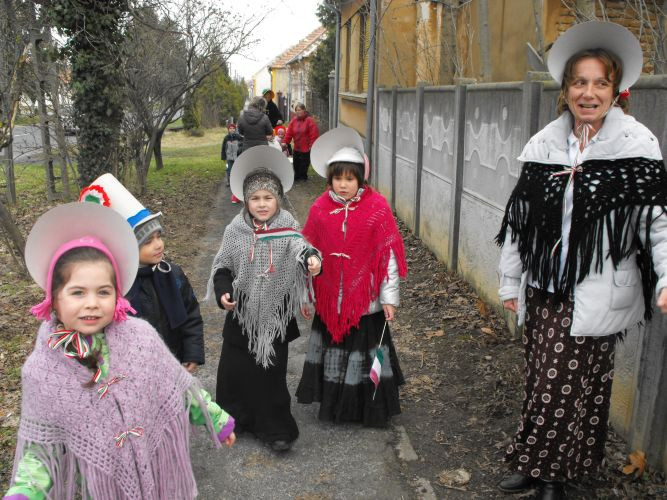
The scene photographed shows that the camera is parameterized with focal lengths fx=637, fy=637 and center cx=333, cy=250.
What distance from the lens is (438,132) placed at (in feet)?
25.0

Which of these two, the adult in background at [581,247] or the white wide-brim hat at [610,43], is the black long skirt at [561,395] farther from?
the white wide-brim hat at [610,43]

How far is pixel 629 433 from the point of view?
346 cm

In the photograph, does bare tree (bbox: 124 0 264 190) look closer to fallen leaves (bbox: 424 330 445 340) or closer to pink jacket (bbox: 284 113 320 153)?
pink jacket (bbox: 284 113 320 153)

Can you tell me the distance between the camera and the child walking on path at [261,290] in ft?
11.9

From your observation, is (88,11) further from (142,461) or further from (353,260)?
(142,461)

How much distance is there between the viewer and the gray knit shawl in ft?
12.0

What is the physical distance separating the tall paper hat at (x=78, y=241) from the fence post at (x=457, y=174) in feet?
16.4

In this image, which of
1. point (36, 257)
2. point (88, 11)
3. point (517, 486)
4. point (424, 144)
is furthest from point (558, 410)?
point (88, 11)

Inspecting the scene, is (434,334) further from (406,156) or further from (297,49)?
(297,49)

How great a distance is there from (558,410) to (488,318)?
8.91ft

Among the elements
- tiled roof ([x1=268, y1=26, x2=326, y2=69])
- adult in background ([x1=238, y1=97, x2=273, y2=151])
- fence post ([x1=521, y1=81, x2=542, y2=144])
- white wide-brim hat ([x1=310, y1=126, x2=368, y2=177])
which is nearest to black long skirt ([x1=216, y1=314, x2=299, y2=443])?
white wide-brim hat ([x1=310, y1=126, x2=368, y2=177])

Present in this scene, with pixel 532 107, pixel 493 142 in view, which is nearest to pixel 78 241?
pixel 532 107

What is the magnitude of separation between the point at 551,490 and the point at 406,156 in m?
6.95

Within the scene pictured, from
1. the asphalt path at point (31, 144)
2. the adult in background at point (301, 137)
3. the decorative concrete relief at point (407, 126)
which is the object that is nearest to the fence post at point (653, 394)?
the decorative concrete relief at point (407, 126)
